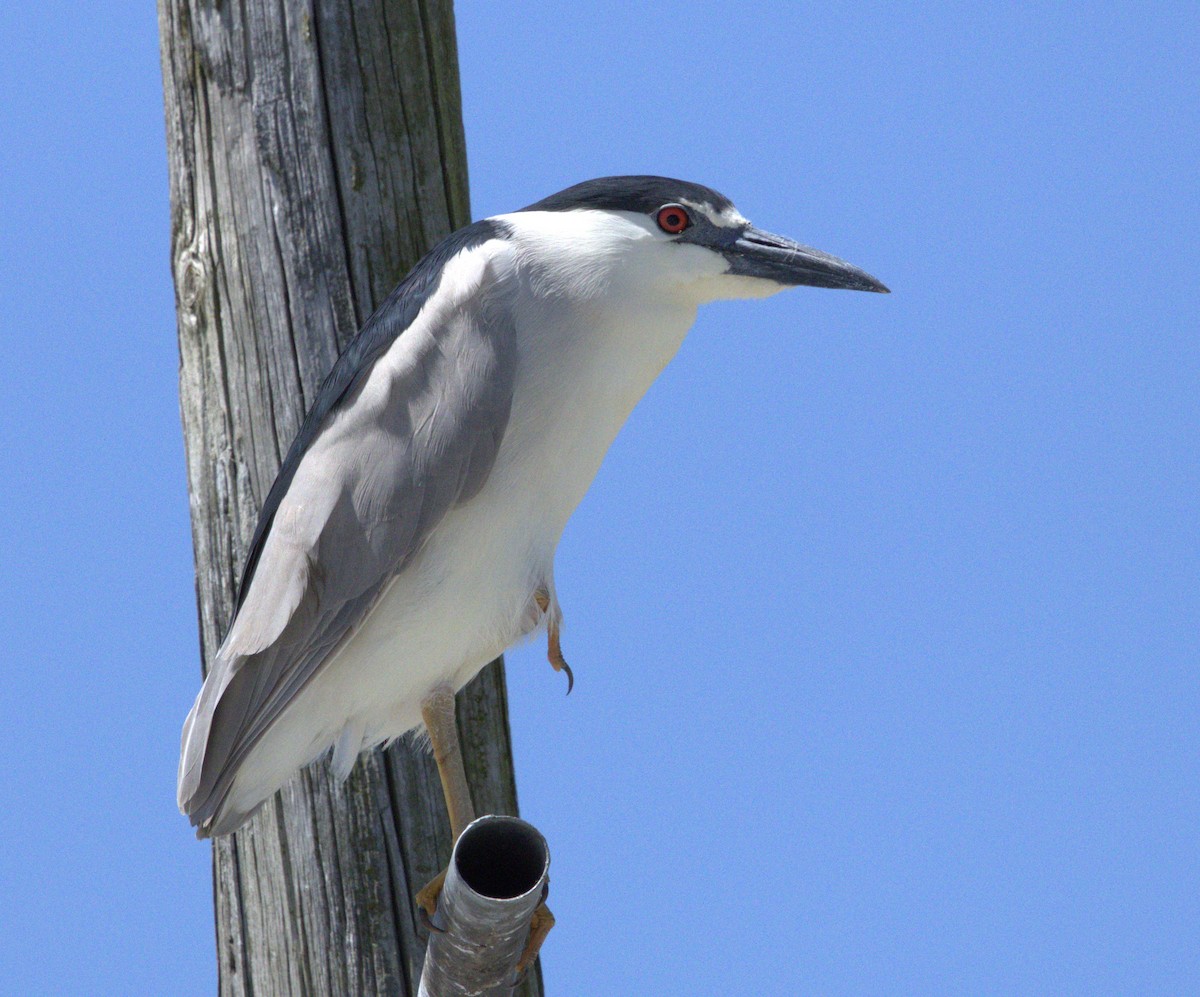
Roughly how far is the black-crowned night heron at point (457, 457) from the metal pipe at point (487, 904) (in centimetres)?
51

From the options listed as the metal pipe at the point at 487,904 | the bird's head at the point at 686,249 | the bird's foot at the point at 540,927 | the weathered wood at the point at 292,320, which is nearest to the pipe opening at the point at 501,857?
the metal pipe at the point at 487,904

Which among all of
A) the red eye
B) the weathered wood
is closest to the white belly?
the red eye

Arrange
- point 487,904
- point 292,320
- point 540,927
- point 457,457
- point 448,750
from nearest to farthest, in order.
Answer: point 487,904, point 457,457, point 540,927, point 448,750, point 292,320

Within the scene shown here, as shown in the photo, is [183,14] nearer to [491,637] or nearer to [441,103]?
[441,103]

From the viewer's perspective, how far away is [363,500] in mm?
2834

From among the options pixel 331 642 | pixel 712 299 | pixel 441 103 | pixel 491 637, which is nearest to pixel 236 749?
pixel 331 642

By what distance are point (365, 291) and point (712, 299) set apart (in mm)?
755

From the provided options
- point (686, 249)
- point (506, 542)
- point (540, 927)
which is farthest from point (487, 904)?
point (686, 249)

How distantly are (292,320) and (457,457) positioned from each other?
2.05 feet

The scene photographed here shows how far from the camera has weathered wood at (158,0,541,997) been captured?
3096 millimetres

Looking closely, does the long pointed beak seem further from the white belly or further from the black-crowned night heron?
the white belly

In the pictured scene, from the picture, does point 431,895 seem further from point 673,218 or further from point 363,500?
point 673,218

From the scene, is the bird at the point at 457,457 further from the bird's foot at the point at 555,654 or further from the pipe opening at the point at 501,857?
the pipe opening at the point at 501,857

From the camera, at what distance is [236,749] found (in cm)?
280
